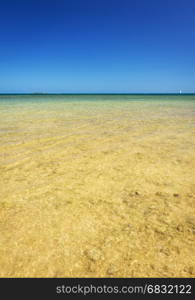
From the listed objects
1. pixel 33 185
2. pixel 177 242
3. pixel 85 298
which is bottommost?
pixel 85 298

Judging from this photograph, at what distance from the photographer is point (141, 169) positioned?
10.00 feet

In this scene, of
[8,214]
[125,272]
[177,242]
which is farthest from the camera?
[8,214]

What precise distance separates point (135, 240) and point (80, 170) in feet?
5.32

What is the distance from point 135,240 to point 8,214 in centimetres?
126

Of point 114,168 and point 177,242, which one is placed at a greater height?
point 114,168

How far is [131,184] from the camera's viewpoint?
2547 mm

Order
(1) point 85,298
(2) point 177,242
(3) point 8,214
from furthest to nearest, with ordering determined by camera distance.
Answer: (3) point 8,214 → (2) point 177,242 → (1) point 85,298

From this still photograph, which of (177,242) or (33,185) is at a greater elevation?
(33,185)

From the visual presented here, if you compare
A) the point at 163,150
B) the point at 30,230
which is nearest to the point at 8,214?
the point at 30,230

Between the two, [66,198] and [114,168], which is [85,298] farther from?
[114,168]

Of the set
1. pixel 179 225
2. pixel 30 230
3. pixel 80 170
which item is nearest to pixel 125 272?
pixel 179 225

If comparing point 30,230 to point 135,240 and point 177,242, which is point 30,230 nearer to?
point 135,240

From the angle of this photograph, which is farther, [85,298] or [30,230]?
[30,230]

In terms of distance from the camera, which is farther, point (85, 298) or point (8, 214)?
point (8, 214)
